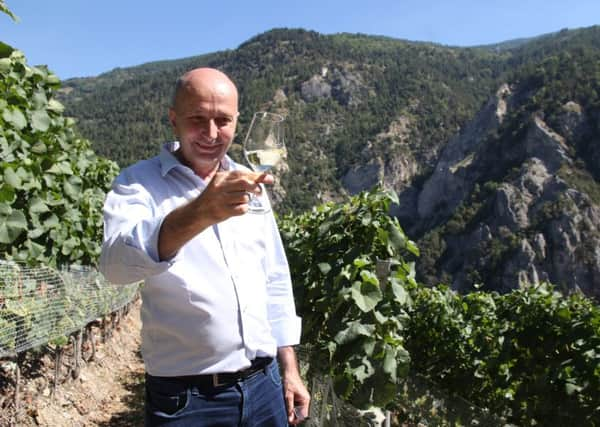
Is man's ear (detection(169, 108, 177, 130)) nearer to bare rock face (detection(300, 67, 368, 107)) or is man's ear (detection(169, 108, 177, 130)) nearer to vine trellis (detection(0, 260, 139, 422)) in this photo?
vine trellis (detection(0, 260, 139, 422))

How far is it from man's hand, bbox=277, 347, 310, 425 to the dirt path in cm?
204

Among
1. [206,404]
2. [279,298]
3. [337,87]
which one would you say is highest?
[337,87]

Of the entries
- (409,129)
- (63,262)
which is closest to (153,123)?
(409,129)

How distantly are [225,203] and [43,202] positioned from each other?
126 inches

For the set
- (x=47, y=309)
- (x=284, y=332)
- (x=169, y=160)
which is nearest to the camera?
(x=169, y=160)

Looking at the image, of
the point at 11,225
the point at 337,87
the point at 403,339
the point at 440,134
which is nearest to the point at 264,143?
the point at 11,225

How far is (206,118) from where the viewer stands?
1497mm

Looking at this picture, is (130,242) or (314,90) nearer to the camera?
(130,242)

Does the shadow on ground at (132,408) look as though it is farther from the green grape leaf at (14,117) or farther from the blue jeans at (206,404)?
the blue jeans at (206,404)

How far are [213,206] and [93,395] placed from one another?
4.13 metres

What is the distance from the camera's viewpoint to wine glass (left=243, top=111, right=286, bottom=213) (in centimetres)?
129

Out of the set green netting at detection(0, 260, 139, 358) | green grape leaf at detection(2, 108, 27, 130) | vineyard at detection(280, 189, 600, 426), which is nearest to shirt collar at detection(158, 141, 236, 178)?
vineyard at detection(280, 189, 600, 426)

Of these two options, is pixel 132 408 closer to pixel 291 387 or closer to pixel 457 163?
pixel 291 387

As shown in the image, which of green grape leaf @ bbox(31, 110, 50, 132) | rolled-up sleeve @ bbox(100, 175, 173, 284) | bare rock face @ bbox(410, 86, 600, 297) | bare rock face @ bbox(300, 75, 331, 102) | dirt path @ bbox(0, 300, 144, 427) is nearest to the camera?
rolled-up sleeve @ bbox(100, 175, 173, 284)
